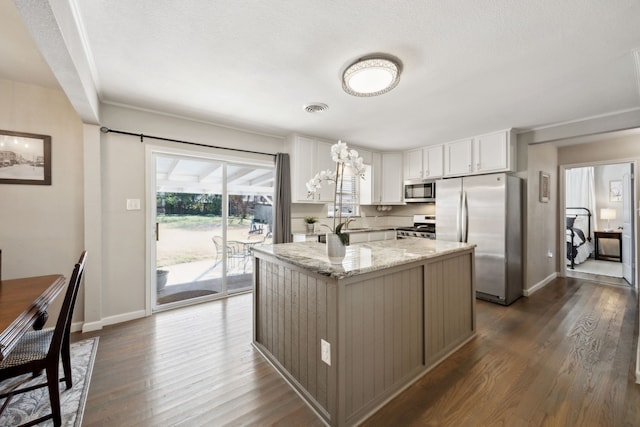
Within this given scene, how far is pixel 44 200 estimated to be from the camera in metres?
2.55

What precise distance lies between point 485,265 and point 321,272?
317 centimetres

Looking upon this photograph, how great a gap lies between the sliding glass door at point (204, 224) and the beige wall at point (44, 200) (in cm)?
72

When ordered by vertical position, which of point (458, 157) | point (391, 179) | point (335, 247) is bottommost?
point (335, 247)

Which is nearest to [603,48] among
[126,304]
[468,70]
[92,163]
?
[468,70]

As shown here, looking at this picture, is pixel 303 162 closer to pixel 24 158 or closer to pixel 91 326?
pixel 24 158

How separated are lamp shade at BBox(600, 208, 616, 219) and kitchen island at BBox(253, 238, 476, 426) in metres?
6.53

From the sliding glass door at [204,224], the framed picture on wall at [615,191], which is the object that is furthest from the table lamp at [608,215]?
the sliding glass door at [204,224]

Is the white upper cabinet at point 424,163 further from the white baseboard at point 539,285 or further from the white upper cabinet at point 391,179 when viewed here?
the white baseboard at point 539,285

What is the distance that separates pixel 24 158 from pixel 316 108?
2922mm

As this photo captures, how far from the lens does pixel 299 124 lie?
3564 mm

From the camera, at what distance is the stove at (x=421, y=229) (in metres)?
4.70

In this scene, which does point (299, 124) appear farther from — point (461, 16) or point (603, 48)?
point (603, 48)

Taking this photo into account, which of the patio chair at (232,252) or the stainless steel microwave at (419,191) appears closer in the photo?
the patio chair at (232,252)

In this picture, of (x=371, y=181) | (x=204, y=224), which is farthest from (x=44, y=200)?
(x=371, y=181)
